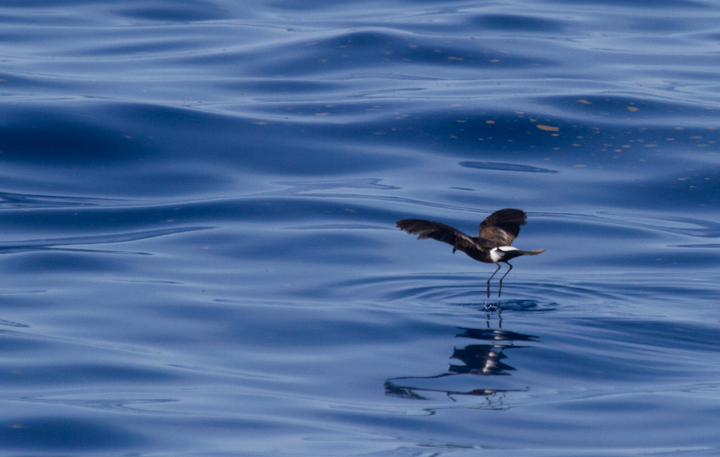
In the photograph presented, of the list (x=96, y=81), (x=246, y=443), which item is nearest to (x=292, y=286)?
(x=246, y=443)

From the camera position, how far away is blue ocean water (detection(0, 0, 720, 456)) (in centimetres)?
489

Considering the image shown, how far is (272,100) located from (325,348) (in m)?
7.67

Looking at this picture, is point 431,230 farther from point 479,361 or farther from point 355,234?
point 355,234

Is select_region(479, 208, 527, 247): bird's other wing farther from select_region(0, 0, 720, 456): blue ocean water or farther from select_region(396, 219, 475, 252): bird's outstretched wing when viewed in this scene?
select_region(396, 219, 475, 252): bird's outstretched wing

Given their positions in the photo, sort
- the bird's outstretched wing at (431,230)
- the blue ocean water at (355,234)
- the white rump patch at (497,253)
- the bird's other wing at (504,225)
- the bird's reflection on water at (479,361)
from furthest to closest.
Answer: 1. the bird's other wing at (504,225)
2. the white rump patch at (497,253)
3. the bird's outstretched wing at (431,230)
4. the bird's reflection on water at (479,361)
5. the blue ocean water at (355,234)

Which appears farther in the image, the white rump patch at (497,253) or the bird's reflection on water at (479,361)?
the white rump patch at (497,253)

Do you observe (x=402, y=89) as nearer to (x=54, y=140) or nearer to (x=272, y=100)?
(x=272, y=100)

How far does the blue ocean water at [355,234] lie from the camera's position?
489 cm

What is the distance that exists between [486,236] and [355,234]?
2.56 metres

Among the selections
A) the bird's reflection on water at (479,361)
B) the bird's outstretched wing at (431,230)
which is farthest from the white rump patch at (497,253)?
the bird's reflection on water at (479,361)

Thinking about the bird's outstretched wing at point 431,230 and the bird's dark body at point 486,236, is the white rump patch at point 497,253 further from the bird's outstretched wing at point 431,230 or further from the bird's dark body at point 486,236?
the bird's outstretched wing at point 431,230

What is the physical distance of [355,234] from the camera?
28.9 feet

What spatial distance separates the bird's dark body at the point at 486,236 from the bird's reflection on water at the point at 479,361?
1.57 feet

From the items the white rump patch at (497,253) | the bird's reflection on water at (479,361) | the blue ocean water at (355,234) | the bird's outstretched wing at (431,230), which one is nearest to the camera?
the blue ocean water at (355,234)
